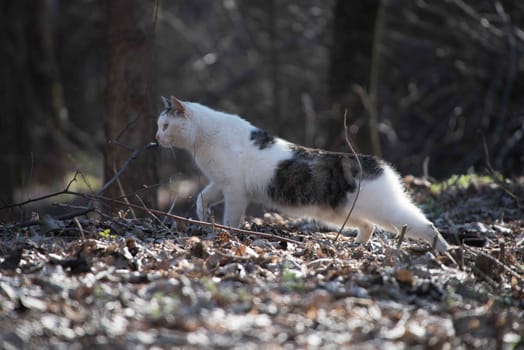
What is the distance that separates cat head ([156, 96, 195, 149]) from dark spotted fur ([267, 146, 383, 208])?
109 cm

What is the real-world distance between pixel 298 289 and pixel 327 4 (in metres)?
11.8

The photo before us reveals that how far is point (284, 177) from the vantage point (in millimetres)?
6172

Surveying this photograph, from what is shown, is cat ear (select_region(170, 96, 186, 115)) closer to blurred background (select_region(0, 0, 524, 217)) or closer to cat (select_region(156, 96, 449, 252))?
cat (select_region(156, 96, 449, 252))

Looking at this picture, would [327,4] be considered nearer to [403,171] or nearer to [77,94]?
[403,171]

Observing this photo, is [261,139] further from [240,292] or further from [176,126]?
[240,292]

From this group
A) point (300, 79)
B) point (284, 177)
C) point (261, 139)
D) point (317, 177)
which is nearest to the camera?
point (317, 177)

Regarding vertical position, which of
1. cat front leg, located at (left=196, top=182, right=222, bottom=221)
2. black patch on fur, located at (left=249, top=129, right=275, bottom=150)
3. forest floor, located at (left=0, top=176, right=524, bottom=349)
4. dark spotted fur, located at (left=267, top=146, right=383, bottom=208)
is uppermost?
black patch on fur, located at (left=249, top=129, right=275, bottom=150)

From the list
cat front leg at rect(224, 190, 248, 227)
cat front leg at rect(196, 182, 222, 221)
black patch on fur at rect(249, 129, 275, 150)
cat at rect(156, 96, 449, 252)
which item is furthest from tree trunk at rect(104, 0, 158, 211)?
black patch on fur at rect(249, 129, 275, 150)

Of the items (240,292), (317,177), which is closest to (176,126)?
(317,177)

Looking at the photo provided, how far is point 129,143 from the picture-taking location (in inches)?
280

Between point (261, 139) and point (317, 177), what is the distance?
778 millimetres

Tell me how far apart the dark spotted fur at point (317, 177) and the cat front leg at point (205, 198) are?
68 cm

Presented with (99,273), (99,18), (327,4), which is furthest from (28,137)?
(99,273)

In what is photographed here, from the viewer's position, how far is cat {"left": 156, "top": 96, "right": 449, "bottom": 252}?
229 inches
